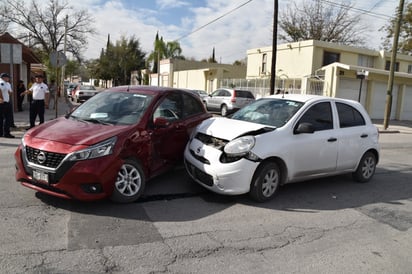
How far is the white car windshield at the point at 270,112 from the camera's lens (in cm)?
600

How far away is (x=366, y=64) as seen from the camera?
30.1 m

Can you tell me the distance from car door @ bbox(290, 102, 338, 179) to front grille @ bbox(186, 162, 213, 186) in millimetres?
1326

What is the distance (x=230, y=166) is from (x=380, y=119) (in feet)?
75.4

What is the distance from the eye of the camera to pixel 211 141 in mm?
5723

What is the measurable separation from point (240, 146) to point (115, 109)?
202cm

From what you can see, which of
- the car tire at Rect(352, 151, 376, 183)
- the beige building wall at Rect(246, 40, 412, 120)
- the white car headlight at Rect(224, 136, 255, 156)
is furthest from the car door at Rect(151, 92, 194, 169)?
the beige building wall at Rect(246, 40, 412, 120)

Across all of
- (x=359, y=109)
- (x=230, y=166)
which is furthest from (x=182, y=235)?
(x=359, y=109)

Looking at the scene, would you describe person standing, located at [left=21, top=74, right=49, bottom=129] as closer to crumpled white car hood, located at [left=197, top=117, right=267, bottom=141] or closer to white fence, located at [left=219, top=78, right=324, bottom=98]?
crumpled white car hood, located at [left=197, top=117, right=267, bottom=141]

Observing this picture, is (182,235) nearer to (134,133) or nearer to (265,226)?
(265,226)

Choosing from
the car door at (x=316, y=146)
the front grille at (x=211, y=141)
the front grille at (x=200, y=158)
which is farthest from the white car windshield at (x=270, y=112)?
the front grille at (x=200, y=158)

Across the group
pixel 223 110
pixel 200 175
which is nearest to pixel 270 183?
pixel 200 175

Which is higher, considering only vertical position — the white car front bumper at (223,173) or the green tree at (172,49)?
the green tree at (172,49)

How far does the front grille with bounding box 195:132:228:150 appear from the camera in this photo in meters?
5.48

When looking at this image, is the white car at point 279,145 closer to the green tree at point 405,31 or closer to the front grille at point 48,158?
the front grille at point 48,158
